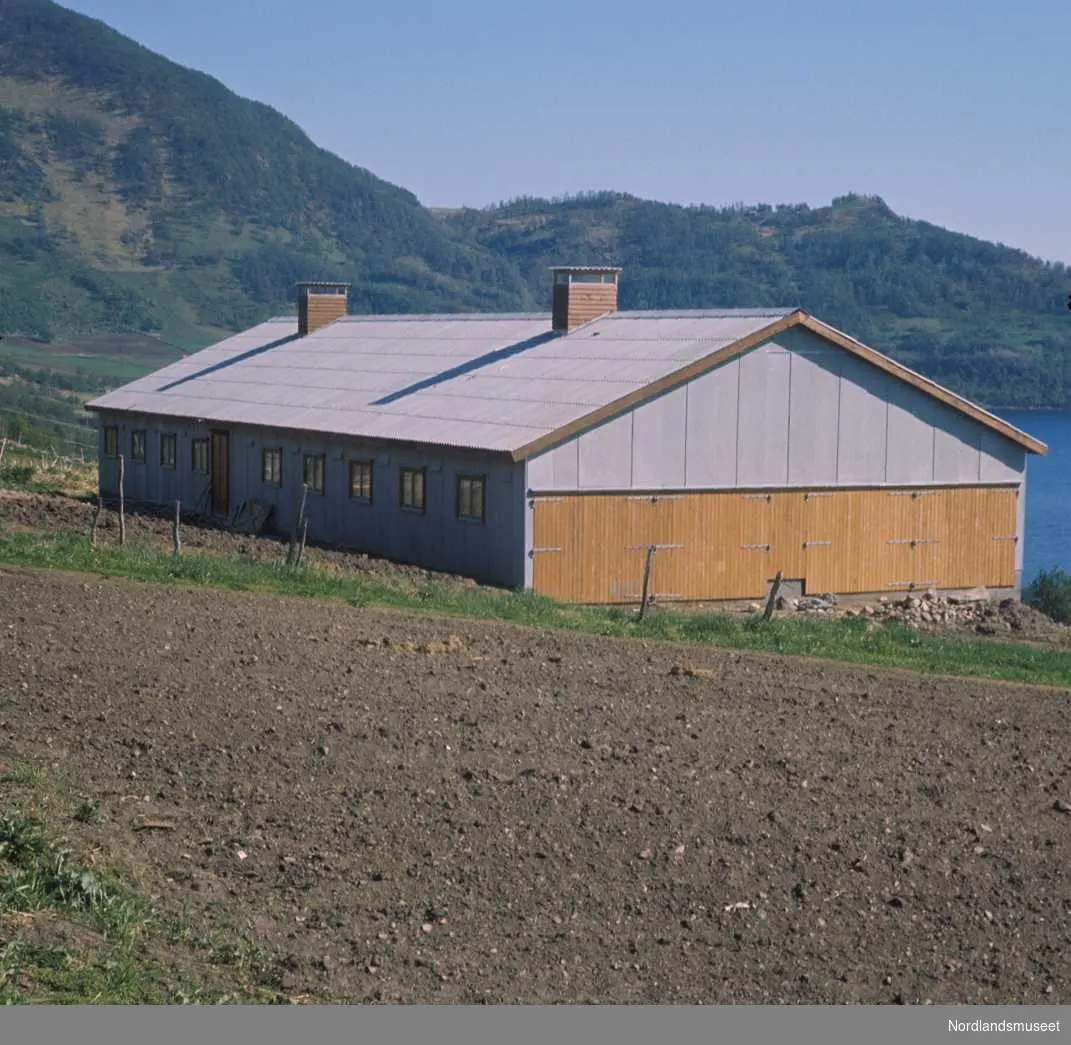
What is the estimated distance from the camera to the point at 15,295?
194125 millimetres

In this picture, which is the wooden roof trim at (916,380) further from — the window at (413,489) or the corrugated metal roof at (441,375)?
the window at (413,489)

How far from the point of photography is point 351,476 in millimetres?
36500

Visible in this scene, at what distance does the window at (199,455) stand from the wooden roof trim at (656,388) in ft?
44.5

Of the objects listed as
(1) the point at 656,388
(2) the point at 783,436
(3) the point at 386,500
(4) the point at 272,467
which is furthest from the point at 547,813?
(4) the point at 272,467

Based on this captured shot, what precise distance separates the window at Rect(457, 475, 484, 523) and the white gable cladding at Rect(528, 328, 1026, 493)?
1451 millimetres

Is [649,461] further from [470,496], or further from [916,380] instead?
[916,380]

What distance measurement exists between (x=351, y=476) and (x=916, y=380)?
10552 millimetres

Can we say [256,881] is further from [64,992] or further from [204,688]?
[204,688]

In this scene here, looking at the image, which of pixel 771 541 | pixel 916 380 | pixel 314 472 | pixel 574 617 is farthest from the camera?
pixel 314 472

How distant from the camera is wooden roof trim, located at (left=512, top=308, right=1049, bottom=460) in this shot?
31.6 meters

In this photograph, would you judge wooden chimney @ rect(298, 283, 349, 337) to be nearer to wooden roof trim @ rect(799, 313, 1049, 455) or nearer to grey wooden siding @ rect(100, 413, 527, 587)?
grey wooden siding @ rect(100, 413, 527, 587)

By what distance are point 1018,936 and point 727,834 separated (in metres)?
2.22

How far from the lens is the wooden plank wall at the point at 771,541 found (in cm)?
3212

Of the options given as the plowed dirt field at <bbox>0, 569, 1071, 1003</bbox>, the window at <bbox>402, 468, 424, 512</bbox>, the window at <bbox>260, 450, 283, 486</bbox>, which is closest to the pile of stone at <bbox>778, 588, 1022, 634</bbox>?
the window at <bbox>402, 468, 424, 512</bbox>
